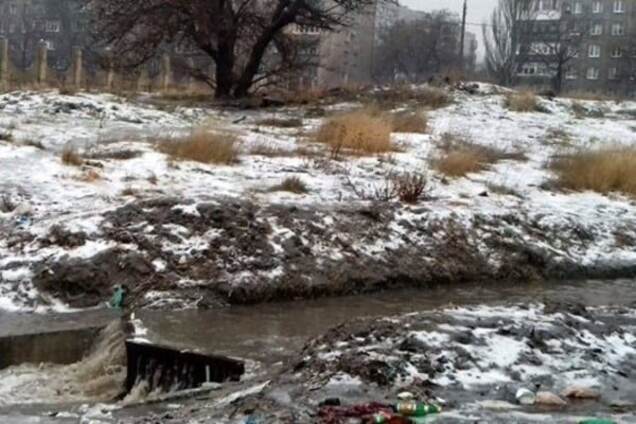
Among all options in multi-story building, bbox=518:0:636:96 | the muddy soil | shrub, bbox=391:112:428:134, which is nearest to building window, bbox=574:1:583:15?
multi-story building, bbox=518:0:636:96

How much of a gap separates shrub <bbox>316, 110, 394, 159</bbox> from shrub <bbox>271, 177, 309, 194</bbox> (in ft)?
8.14

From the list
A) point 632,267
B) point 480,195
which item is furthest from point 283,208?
point 632,267

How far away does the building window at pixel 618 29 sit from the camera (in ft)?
313

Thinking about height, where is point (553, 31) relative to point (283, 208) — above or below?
above

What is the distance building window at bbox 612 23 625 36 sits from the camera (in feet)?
313

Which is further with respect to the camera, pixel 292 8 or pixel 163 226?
pixel 292 8

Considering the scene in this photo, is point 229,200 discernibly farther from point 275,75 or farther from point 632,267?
point 275,75

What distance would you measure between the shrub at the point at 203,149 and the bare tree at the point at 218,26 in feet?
43.5

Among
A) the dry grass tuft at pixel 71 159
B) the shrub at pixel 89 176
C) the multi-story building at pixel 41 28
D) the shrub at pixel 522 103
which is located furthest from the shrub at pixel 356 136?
the multi-story building at pixel 41 28

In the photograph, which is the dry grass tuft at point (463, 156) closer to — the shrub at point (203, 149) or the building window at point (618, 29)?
the shrub at point (203, 149)

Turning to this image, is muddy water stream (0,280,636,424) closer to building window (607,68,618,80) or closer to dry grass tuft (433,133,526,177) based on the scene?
dry grass tuft (433,133,526,177)

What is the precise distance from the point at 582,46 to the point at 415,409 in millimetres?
90586

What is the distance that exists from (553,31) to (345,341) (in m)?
75.4

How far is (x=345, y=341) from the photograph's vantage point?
252 inches
